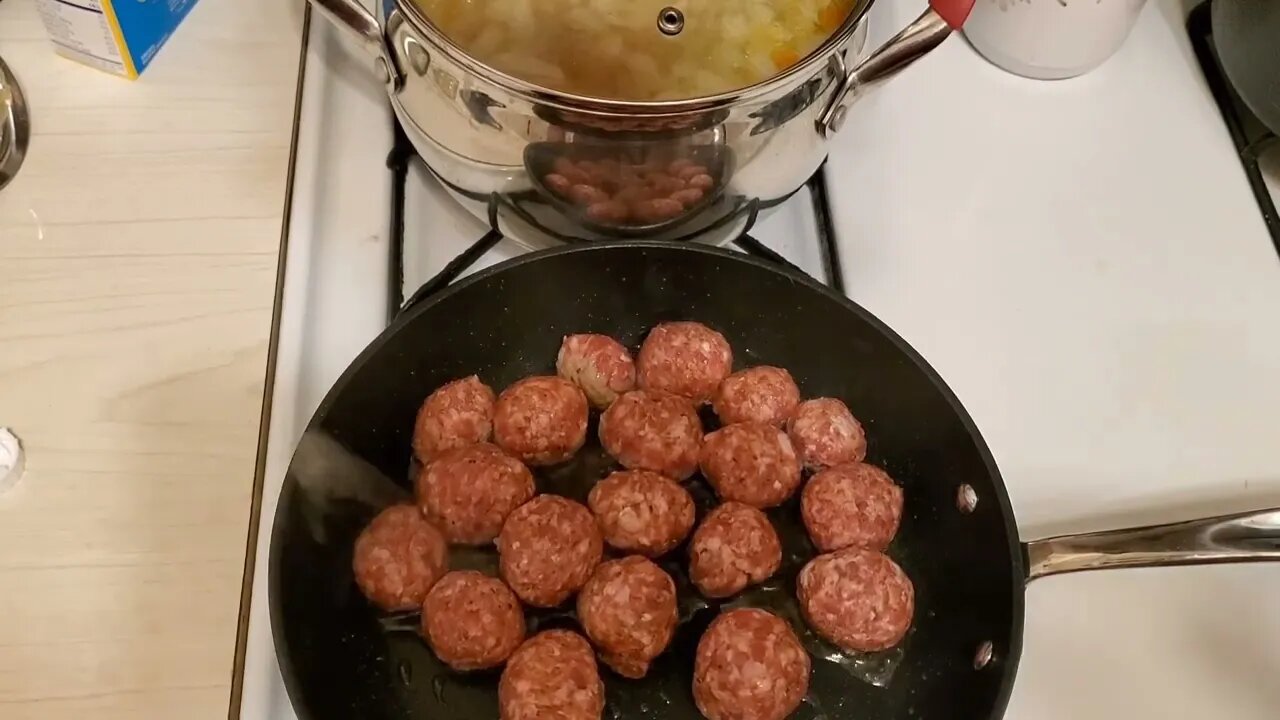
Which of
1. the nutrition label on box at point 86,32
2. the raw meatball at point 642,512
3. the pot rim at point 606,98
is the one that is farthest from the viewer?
the nutrition label on box at point 86,32

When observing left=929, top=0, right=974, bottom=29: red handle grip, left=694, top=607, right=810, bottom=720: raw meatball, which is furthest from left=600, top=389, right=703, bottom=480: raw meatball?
left=929, top=0, right=974, bottom=29: red handle grip

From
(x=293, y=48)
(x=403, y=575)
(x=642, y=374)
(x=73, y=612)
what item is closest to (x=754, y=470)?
(x=642, y=374)

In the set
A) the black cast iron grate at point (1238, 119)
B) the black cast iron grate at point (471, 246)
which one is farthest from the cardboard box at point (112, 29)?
the black cast iron grate at point (1238, 119)

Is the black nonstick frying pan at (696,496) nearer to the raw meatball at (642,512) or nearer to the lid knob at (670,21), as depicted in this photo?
the raw meatball at (642,512)

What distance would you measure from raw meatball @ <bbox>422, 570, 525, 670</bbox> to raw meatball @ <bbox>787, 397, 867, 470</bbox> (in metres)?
0.26

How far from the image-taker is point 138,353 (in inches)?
32.6

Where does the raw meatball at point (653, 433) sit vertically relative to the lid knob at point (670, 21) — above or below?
below

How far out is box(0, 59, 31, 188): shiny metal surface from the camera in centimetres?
91

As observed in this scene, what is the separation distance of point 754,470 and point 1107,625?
28 cm

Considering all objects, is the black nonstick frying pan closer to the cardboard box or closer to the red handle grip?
the red handle grip

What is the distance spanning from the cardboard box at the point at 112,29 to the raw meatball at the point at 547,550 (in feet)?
1.84

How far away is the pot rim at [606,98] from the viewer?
66 cm

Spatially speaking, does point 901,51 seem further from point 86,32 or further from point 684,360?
point 86,32

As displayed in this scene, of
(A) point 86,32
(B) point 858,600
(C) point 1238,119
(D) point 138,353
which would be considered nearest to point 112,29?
(A) point 86,32
